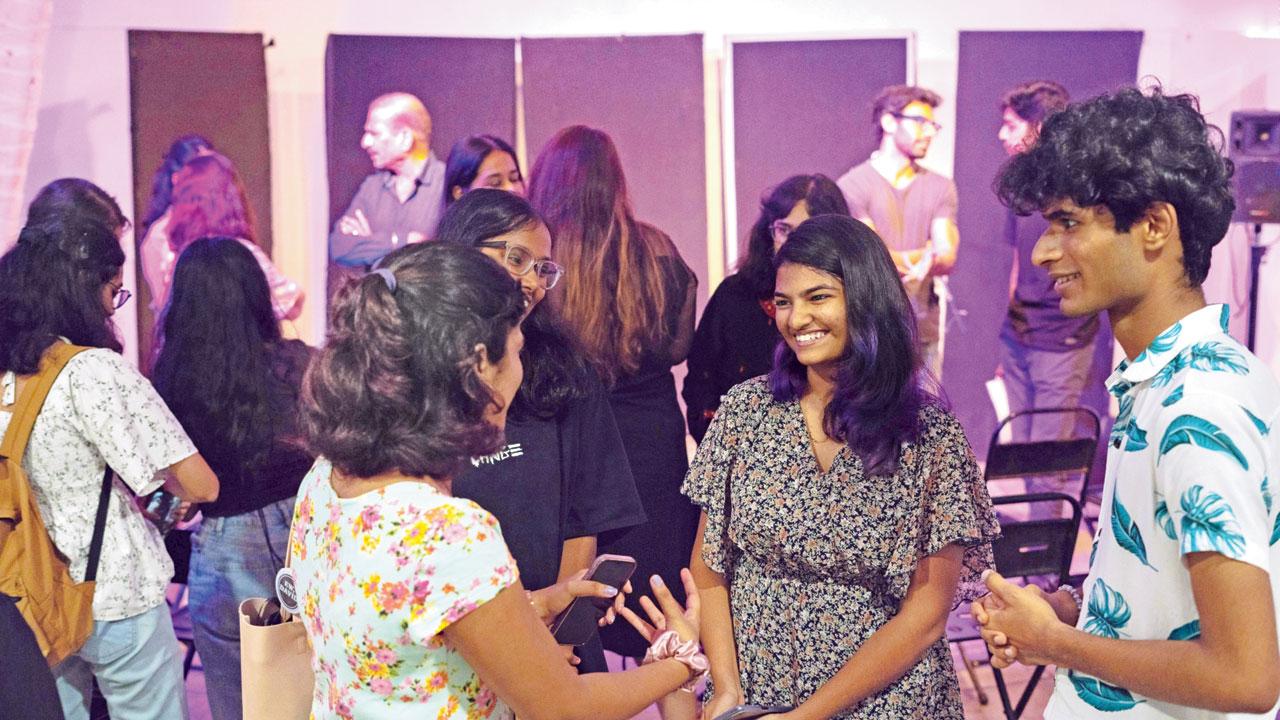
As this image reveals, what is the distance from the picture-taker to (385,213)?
569 centimetres

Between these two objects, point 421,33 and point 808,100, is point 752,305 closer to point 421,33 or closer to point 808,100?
point 808,100

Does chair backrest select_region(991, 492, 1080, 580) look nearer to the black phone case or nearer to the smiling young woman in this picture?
the smiling young woman

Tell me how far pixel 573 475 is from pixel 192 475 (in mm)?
1109

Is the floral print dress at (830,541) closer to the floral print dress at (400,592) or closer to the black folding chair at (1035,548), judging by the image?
the floral print dress at (400,592)

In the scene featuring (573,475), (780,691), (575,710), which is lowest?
(780,691)

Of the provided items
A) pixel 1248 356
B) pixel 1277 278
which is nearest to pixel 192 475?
pixel 1248 356

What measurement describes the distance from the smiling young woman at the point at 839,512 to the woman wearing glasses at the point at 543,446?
6.9 inches

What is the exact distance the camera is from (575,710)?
1449mm

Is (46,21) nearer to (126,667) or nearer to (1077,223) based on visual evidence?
(126,667)

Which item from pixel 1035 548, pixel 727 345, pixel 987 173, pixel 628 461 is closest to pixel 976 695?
pixel 1035 548

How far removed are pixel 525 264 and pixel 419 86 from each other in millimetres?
3904

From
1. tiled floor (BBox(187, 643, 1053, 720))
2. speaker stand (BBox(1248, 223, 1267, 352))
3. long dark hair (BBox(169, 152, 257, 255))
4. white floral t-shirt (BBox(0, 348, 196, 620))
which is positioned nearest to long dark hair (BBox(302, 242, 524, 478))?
white floral t-shirt (BBox(0, 348, 196, 620))

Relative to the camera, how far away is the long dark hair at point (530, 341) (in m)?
2.03

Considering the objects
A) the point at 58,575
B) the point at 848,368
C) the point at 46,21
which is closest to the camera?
the point at 848,368
